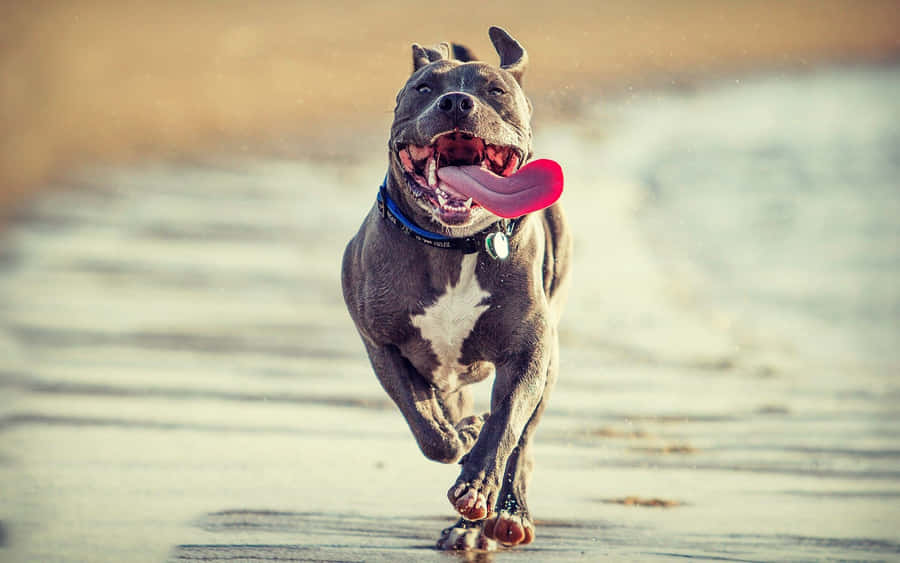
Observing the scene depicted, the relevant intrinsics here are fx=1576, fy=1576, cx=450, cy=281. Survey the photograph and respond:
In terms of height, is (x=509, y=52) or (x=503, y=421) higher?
(x=509, y=52)

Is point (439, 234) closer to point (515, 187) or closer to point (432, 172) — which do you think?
point (432, 172)

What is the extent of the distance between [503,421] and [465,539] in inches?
21.2

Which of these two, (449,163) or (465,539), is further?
(465,539)

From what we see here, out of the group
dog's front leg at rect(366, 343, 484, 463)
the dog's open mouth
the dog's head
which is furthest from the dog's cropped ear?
dog's front leg at rect(366, 343, 484, 463)

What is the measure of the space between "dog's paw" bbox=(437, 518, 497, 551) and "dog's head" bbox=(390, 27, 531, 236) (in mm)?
1083

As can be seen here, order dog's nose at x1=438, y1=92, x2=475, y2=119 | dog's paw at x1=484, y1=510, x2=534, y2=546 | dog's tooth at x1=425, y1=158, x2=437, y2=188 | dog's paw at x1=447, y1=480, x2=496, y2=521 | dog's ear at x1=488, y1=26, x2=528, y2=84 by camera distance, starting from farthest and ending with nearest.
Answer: dog's ear at x1=488, y1=26, x2=528, y2=84
dog's paw at x1=484, y1=510, x2=534, y2=546
dog's tooth at x1=425, y1=158, x2=437, y2=188
dog's nose at x1=438, y1=92, x2=475, y2=119
dog's paw at x1=447, y1=480, x2=496, y2=521

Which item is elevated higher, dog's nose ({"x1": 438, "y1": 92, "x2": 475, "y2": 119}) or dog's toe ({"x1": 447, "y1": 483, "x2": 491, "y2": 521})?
dog's nose ({"x1": 438, "y1": 92, "x2": 475, "y2": 119})

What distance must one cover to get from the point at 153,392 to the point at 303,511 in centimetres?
291

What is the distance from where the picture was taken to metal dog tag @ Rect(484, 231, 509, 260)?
5402mm

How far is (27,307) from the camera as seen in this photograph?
11.3 meters

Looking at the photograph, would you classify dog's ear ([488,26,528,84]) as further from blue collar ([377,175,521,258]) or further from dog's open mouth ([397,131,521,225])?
blue collar ([377,175,521,258])

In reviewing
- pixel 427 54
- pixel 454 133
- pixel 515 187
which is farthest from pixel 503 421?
pixel 427 54

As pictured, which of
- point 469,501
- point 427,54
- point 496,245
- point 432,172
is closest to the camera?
point 469,501

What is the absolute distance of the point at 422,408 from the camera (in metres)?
5.60
